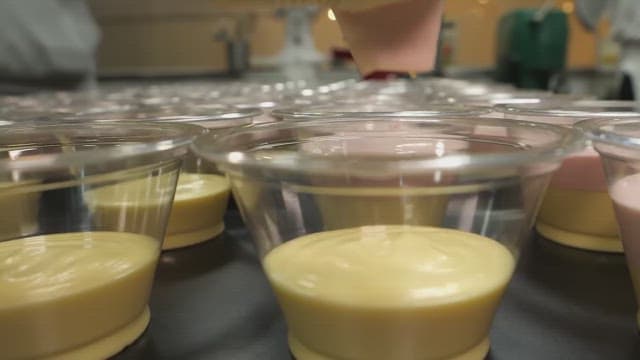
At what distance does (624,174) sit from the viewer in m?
0.53

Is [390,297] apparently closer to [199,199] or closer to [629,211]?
[629,211]

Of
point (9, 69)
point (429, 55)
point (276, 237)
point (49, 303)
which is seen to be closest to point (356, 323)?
point (276, 237)

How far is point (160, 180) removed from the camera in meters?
0.55

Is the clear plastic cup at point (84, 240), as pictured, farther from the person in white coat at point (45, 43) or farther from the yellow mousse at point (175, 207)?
the person in white coat at point (45, 43)

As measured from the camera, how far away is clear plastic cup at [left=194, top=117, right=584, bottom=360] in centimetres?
43

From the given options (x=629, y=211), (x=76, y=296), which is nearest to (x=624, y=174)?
(x=629, y=211)

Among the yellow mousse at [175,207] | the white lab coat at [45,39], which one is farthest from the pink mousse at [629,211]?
the white lab coat at [45,39]

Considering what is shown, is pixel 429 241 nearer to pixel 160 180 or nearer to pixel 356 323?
pixel 356 323

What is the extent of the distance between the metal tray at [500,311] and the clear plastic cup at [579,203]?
0.06 feet

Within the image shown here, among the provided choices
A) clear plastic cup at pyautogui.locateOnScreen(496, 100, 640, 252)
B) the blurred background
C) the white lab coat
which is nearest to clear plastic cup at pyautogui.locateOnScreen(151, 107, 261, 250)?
clear plastic cup at pyautogui.locateOnScreen(496, 100, 640, 252)

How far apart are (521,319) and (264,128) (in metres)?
0.30

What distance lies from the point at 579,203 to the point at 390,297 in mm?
374

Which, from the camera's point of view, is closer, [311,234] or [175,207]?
[311,234]

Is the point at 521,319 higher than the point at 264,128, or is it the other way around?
the point at 264,128
